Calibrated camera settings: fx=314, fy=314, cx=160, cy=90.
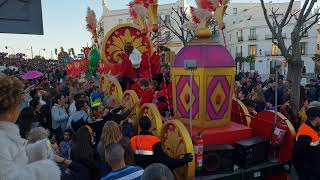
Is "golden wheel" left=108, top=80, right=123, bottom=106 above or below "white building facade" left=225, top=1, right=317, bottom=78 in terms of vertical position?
below

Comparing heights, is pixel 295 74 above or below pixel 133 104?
above

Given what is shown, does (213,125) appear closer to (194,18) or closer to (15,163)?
(194,18)

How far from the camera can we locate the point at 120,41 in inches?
357

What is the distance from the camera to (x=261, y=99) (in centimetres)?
811

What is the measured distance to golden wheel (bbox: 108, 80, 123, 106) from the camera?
6991mm

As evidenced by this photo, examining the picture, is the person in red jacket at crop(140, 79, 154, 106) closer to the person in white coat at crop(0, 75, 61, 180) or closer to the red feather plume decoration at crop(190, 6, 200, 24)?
the red feather plume decoration at crop(190, 6, 200, 24)

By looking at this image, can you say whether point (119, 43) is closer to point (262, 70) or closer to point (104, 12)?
point (262, 70)

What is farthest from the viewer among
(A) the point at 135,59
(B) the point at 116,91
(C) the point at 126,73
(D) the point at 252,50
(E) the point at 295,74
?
(D) the point at 252,50

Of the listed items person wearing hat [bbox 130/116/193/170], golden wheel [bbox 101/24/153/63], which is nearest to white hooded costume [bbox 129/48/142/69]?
golden wheel [bbox 101/24/153/63]

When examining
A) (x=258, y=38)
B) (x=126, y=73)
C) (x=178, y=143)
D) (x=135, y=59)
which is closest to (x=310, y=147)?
(x=178, y=143)

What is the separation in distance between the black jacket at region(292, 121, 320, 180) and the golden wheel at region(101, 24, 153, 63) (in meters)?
5.49

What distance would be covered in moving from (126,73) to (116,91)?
74cm

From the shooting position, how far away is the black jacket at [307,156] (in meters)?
4.29

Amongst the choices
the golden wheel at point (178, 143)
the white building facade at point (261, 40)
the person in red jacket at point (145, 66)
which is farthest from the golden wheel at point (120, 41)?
the white building facade at point (261, 40)
